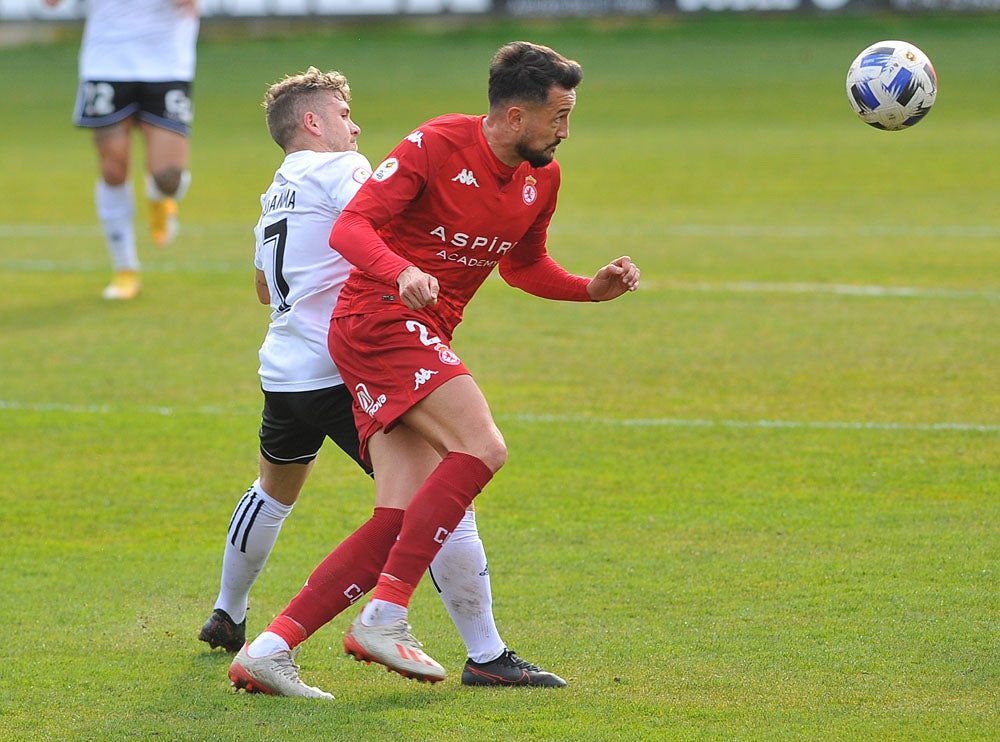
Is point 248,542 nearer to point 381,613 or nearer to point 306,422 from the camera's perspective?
point 306,422

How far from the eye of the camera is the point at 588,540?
591cm

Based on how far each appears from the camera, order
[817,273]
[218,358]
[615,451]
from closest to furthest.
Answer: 1. [615,451]
2. [218,358]
3. [817,273]

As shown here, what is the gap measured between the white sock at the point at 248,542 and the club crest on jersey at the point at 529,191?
1.34m

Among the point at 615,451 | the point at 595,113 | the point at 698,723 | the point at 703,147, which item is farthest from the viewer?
the point at 595,113

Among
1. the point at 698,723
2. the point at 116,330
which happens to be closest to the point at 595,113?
the point at 116,330

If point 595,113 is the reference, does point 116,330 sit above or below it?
above

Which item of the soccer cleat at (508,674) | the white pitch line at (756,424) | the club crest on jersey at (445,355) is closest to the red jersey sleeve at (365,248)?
the club crest on jersey at (445,355)

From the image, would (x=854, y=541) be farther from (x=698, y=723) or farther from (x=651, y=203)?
(x=651, y=203)

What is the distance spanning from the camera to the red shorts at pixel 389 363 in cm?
431

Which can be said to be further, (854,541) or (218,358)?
(218,358)

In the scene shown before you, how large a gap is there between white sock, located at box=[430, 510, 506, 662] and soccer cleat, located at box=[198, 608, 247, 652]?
33.1 inches

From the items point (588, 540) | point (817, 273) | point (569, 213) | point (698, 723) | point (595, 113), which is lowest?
point (595, 113)

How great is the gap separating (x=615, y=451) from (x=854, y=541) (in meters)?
1.75

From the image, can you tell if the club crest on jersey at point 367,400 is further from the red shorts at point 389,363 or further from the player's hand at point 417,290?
the player's hand at point 417,290
